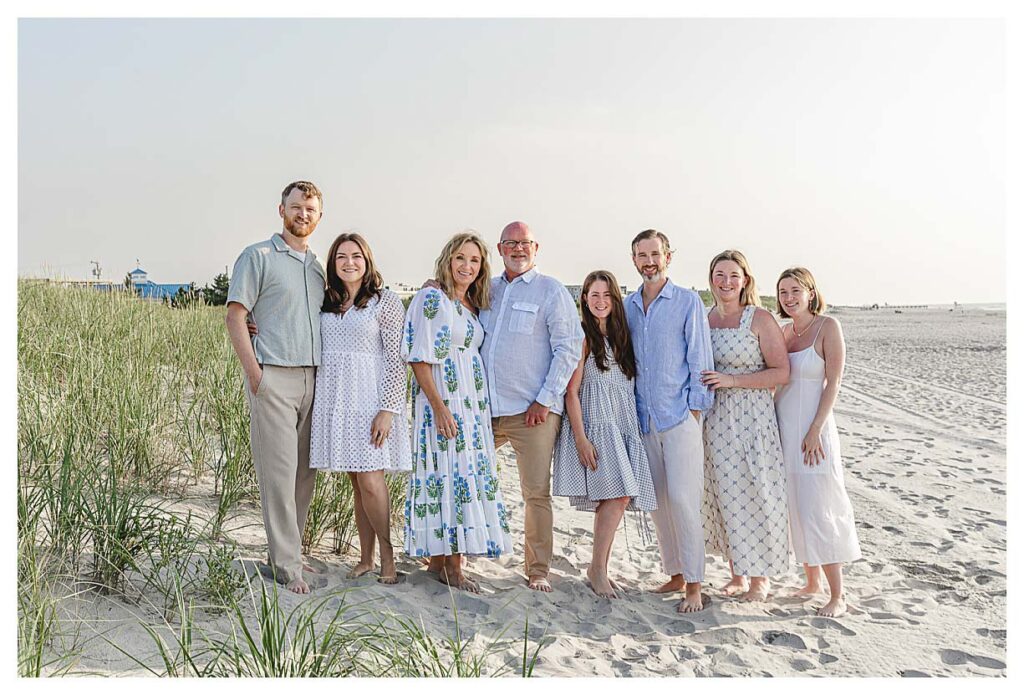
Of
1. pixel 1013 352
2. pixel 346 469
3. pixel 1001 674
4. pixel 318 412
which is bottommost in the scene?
pixel 1001 674

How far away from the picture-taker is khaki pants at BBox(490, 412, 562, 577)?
5289 millimetres

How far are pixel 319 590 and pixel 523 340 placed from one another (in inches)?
74.4

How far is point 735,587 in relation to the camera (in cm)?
547

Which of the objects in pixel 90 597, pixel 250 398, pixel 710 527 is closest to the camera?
pixel 90 597

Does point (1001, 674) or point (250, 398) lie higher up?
point (250, 398)

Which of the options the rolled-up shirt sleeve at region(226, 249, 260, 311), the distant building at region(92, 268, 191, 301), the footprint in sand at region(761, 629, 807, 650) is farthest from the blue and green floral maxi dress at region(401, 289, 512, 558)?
the distant building at region(92, 268, 191, 301)

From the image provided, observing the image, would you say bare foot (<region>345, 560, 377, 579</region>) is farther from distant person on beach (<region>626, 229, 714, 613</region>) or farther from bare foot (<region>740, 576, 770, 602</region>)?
bare foot (<region>740, 576, 770, 602</region>)

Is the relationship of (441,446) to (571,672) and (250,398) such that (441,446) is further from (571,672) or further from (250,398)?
(571,672)

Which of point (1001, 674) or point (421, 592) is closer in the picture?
point (1001, 674)

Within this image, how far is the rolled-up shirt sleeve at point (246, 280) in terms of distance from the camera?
468 cm

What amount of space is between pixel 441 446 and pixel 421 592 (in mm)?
850

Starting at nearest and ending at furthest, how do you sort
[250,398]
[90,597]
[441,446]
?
[90,597]
[250,398]
[441,446]

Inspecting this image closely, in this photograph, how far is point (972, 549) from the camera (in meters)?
6.43
